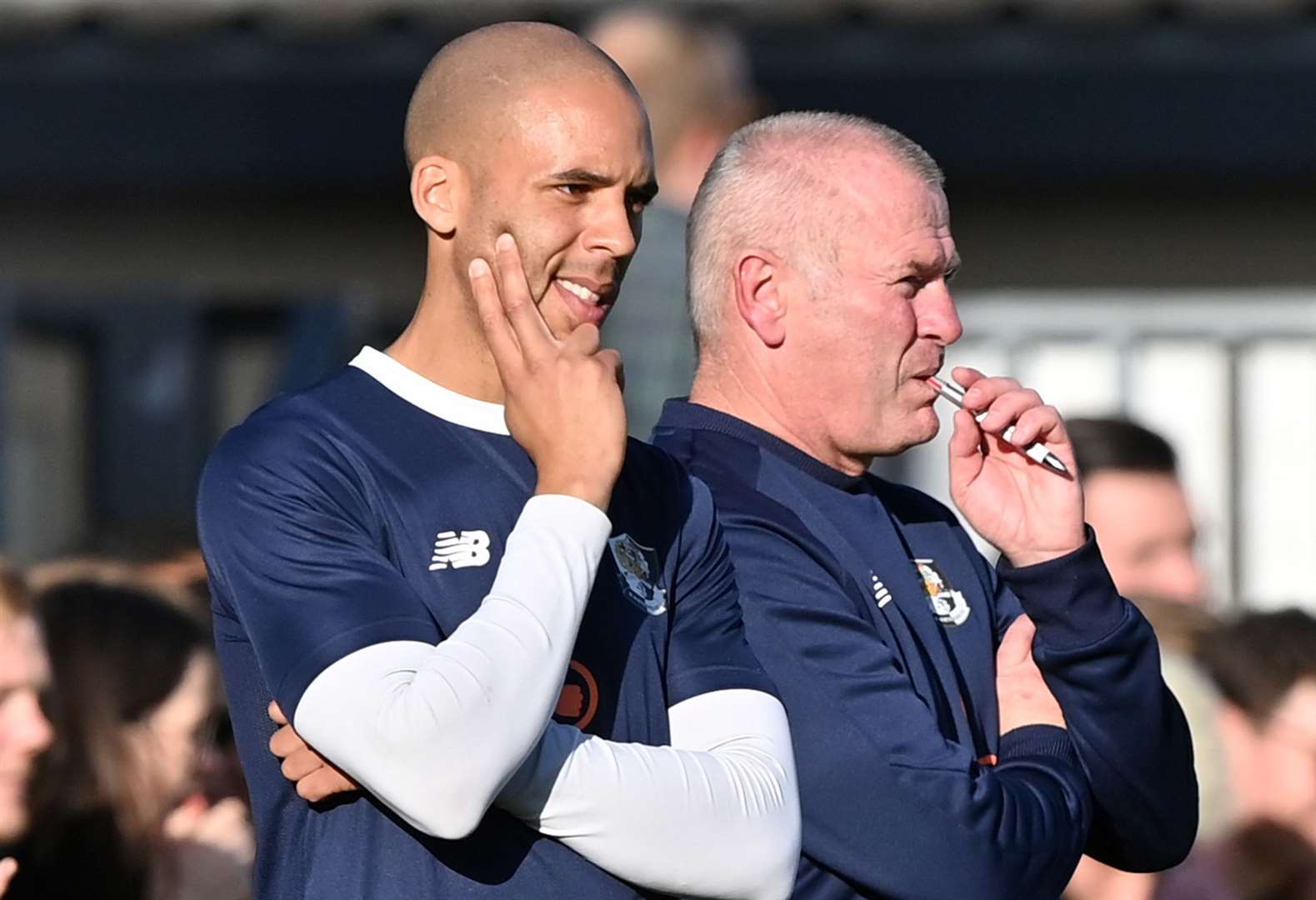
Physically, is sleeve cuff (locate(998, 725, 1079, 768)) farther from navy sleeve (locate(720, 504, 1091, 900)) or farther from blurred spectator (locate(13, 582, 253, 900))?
blurred spectator (locate(13, 582, 253, 900))

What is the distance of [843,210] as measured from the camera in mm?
3355

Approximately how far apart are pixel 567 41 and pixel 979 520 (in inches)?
35.0

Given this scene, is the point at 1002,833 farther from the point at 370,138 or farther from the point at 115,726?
the point at 370,138

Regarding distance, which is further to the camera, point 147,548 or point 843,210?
point 147,548

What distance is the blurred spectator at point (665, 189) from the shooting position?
17.6ft

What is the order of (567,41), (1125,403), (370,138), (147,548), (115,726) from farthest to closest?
(370,138), (1125,403), (147,548), (115,726), (567,41)

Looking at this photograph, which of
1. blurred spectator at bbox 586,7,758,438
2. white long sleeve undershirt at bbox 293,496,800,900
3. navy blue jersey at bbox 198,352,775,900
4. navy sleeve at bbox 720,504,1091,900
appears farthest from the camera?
blurred spectator at bbox 586,7,758,438

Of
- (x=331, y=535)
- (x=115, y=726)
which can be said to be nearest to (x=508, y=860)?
(x=331, y=535)

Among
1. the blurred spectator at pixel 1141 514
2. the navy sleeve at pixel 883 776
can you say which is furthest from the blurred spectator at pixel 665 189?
the navy sleeve at pixel 883 776

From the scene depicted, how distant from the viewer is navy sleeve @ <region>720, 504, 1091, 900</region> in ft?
10.1

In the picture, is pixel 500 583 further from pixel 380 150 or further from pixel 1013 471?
pixel 380 150

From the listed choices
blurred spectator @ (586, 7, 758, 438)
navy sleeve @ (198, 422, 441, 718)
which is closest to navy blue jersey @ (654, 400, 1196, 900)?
navy sleeve @ (198, 422, 441, 718)

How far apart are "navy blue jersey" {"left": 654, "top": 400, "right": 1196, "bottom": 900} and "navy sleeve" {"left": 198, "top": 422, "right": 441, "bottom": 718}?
24.9 inches

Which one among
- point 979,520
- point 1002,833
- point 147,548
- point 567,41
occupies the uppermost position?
point 567,41
